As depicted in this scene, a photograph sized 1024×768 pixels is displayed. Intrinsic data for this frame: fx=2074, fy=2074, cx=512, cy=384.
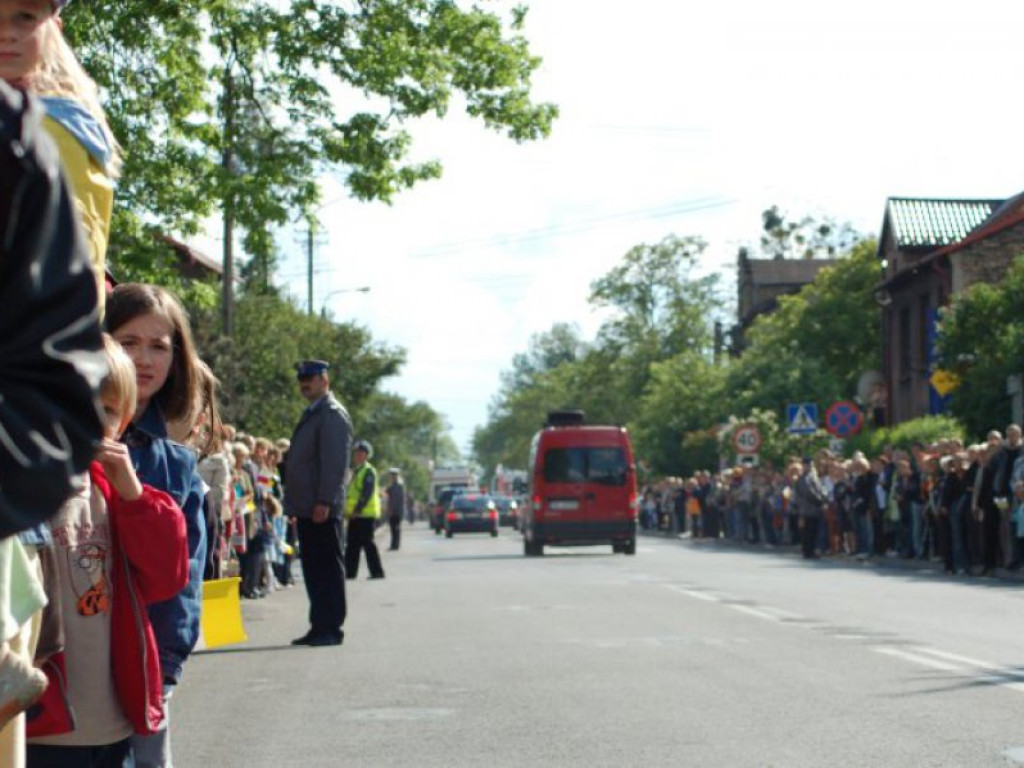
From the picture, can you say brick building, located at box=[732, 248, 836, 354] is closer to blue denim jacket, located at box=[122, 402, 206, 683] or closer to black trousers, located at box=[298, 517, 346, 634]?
black trousers, located at box=[298, 517, 346, 634]

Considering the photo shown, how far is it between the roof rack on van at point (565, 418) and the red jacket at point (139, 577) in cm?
3861

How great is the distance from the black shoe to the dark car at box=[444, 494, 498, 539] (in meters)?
53.6

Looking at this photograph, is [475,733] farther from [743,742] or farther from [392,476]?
[392,476]

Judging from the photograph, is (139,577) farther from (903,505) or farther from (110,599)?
(903,505)

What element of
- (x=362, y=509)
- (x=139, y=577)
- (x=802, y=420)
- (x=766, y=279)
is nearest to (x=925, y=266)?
(x=802, y=420)

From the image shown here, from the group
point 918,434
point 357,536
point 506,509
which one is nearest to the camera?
point 357,536

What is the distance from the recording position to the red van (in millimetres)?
38250

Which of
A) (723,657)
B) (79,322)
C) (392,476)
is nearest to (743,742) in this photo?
(723,657)

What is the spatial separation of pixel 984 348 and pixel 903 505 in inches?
337

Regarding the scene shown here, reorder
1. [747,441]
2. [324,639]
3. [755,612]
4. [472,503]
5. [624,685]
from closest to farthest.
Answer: [624,685]
[324,639]
[755,612]
[747,441]
[472,503]

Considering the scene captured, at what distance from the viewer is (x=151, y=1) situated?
65.4ft

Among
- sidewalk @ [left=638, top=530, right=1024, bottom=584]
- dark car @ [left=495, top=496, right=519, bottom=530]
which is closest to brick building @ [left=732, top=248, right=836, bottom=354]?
dark car @ [left=495, top=496, right=519, bottom=530]

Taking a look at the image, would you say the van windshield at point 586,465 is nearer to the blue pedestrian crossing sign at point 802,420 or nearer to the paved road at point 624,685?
the blue pedestrian crossing sign at point 802,420

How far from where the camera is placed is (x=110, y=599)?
14.2ft
